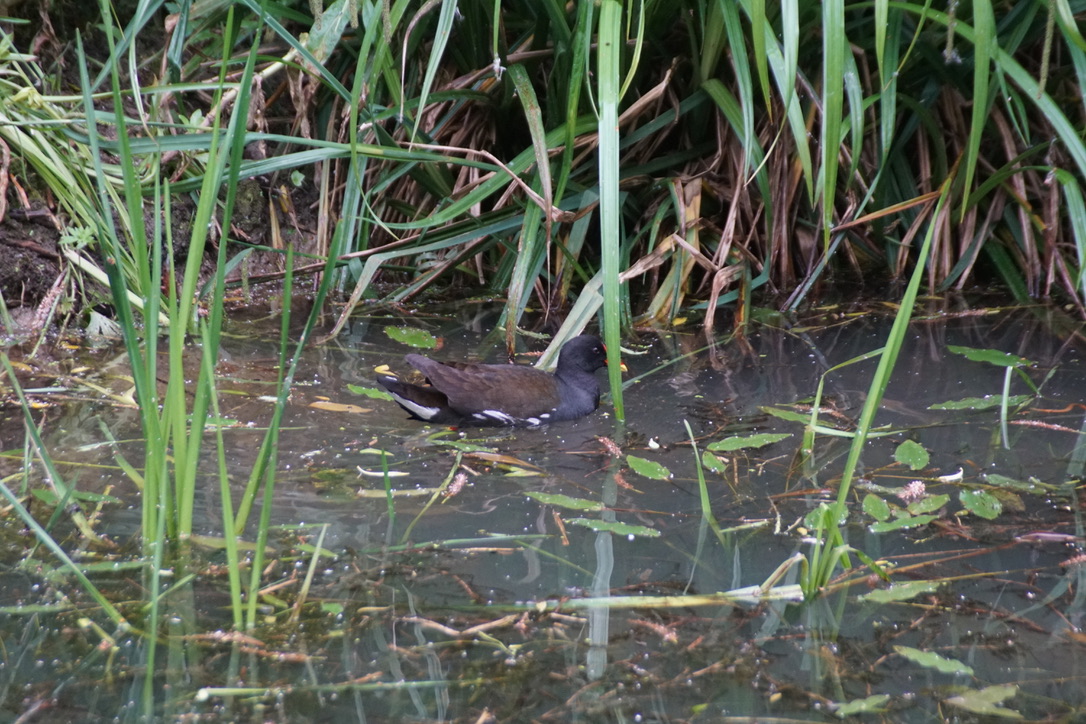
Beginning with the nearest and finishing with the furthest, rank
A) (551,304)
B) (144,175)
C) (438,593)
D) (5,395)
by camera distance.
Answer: (438,593) → (5,395) → (144,175) → (551,304)

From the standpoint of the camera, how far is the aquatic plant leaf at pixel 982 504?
2.49 metres

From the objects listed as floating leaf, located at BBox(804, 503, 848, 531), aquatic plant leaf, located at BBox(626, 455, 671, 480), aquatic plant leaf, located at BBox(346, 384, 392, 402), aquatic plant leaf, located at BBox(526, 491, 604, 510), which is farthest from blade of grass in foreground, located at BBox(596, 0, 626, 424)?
aquatic plant leaf, located at BBox(346, 384, 392, 402)

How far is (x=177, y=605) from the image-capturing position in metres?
2.15

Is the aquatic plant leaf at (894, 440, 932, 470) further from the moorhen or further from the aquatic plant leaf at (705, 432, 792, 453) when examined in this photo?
the moorhen

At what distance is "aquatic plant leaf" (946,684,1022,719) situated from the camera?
69.1 inches

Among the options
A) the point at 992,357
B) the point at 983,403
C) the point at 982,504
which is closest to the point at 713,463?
the point at 982,504

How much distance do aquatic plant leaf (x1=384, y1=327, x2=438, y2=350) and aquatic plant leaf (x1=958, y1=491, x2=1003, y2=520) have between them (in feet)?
7.65

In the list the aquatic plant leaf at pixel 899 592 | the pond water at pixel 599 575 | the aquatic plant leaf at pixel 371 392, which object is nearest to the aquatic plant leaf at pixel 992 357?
the pond water at pixel 599 575

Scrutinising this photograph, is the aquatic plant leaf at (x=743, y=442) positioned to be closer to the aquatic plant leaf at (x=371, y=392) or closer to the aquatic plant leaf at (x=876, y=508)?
the aquatic plant leaf at (x=876, y=508)

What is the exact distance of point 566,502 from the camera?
8.67ft

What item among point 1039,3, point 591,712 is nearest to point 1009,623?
point 591,712

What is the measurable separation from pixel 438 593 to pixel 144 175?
294 centimetres

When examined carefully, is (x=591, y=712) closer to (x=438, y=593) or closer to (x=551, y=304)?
(x=438, y=593)

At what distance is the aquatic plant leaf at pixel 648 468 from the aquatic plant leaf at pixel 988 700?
1.14 metres
